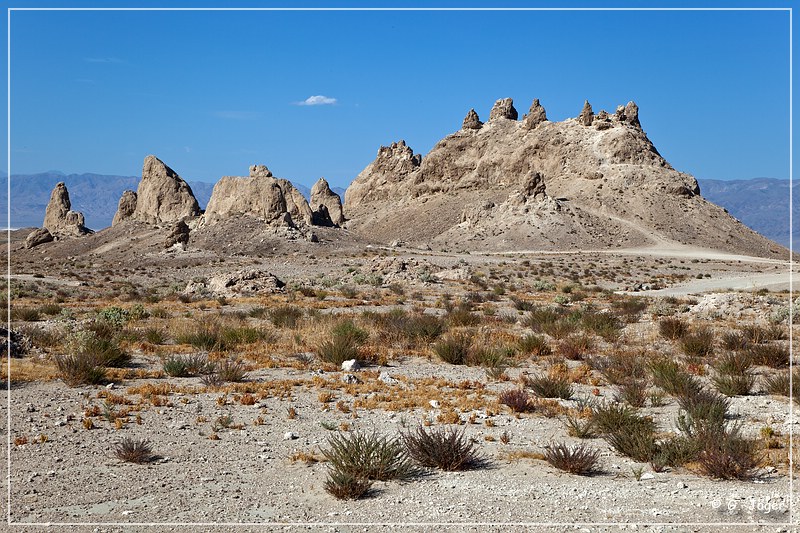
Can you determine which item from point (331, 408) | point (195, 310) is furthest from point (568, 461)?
point (195, 310)

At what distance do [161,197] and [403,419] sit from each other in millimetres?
81075

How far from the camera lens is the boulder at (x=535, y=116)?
10631 cm

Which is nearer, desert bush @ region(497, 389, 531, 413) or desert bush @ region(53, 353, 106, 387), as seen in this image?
desert bush @ region(497, 389, 531, 413)

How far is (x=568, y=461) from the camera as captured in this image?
7.52 m

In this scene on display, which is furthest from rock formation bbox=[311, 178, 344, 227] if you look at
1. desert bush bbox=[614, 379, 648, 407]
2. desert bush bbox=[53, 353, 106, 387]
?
desert bush bbox=[614, 379, 648, 407]

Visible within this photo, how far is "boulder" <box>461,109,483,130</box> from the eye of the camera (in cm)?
11594

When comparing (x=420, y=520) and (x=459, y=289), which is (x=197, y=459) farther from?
(x=459, y=289)

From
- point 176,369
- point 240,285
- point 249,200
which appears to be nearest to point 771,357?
point 176,369

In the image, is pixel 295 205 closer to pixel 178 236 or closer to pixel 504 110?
pixel 178 236

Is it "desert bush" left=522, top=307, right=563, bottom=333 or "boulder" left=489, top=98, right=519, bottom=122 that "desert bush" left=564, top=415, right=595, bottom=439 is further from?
"boulder" left=489, top=98, right=519, bottom=122

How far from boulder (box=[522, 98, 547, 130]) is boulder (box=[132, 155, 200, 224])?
170ft

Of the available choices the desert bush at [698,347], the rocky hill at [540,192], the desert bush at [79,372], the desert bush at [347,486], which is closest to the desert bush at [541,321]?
the desert bush at [698,347]

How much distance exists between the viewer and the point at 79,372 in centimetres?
1148

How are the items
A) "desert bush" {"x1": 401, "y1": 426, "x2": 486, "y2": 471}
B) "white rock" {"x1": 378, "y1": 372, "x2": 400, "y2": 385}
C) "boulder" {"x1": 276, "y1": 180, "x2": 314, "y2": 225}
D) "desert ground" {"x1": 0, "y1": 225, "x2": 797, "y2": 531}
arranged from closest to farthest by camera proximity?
→ "desert ground" {"x1": 0, "y1": 225, "x2": 797, "y2": 531}, "desert bush" {"x1": 401, "y1": 426, "x2": 486, "y2": 471}, "white rock" {"x1": 378, "y1": 372, "x2": 400, "y2": 385}, "boulder" {"x1": 276, "y1": 180, "x2": 314, "y2": 225}
